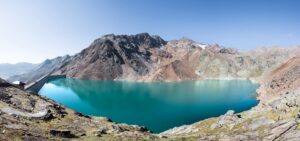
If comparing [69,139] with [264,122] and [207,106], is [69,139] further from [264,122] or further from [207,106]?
[207,106]

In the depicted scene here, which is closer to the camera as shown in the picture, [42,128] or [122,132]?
[42,128]

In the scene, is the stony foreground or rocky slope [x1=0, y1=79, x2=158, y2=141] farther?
rocky slope [x1=0, y1=79, x2=158, y2=141]

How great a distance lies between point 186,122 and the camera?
97.9 metres

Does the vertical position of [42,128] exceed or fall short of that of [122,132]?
it exceeds it

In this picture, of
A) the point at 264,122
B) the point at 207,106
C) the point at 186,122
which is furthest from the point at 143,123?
the point at 264,122

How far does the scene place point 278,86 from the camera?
5659 inches

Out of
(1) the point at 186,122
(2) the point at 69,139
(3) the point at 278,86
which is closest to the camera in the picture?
(2) the point at 69,139

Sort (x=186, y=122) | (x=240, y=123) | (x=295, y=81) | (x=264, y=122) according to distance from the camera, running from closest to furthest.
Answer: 1. (x=264, y=122)
2. (x=240, y=123)
3. (x=186, y=122)
4. (x=295, y=81)

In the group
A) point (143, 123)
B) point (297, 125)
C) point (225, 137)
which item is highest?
point (297, 125)

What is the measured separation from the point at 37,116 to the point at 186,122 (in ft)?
193

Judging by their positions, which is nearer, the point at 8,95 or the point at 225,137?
the point at 225,137

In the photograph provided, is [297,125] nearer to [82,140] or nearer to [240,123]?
[240,123]

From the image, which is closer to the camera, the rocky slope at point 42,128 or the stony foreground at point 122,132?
the stony foreground at point 122,132

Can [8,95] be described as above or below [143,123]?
above
